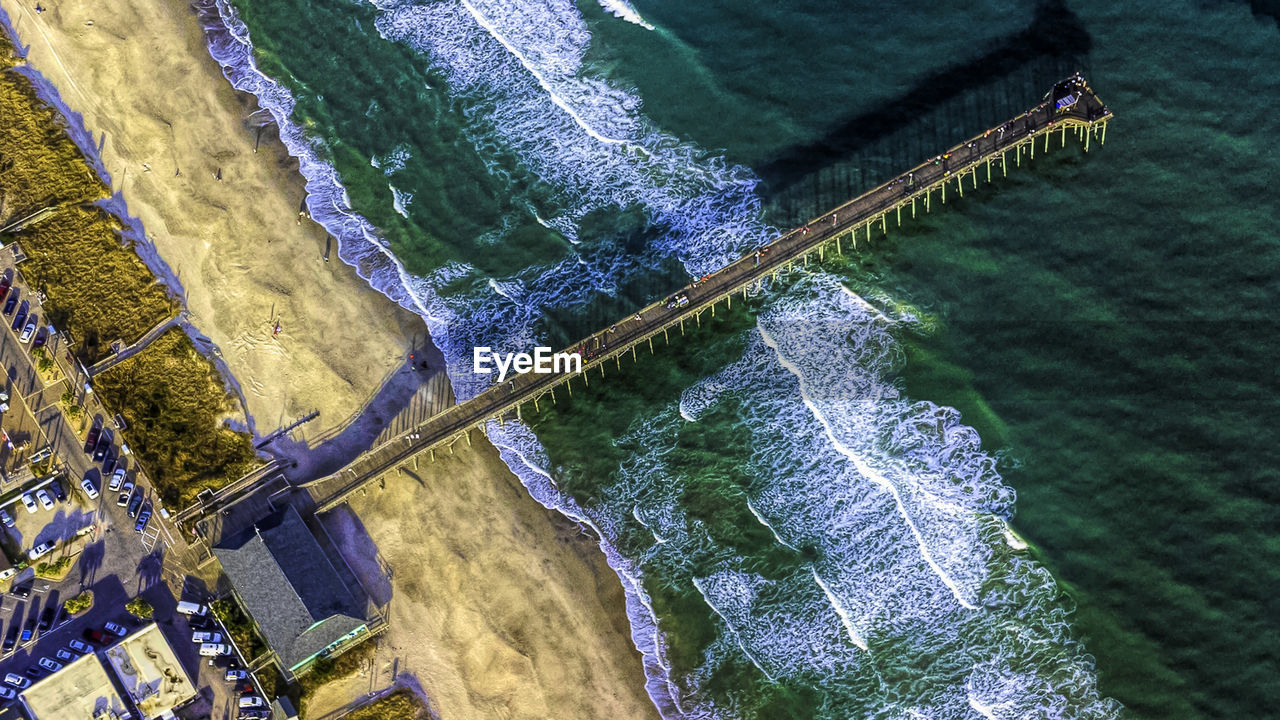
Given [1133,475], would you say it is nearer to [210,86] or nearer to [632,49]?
[632,49]

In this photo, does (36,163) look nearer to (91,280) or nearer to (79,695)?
(91,280)

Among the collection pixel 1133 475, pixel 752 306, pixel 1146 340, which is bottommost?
pixel 1133 475

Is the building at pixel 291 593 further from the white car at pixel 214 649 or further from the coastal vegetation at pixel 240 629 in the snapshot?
the white car at pixel 214 649

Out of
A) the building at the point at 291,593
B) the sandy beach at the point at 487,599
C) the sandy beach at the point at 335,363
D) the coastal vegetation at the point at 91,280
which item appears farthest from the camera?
the coastal vegetation at the point at 91,280

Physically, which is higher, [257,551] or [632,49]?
[632,49]

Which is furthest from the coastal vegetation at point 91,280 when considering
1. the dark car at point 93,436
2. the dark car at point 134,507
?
the dark car at point 134,507

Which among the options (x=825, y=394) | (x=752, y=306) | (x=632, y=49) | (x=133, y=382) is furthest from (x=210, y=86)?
(x=825, y=394)
